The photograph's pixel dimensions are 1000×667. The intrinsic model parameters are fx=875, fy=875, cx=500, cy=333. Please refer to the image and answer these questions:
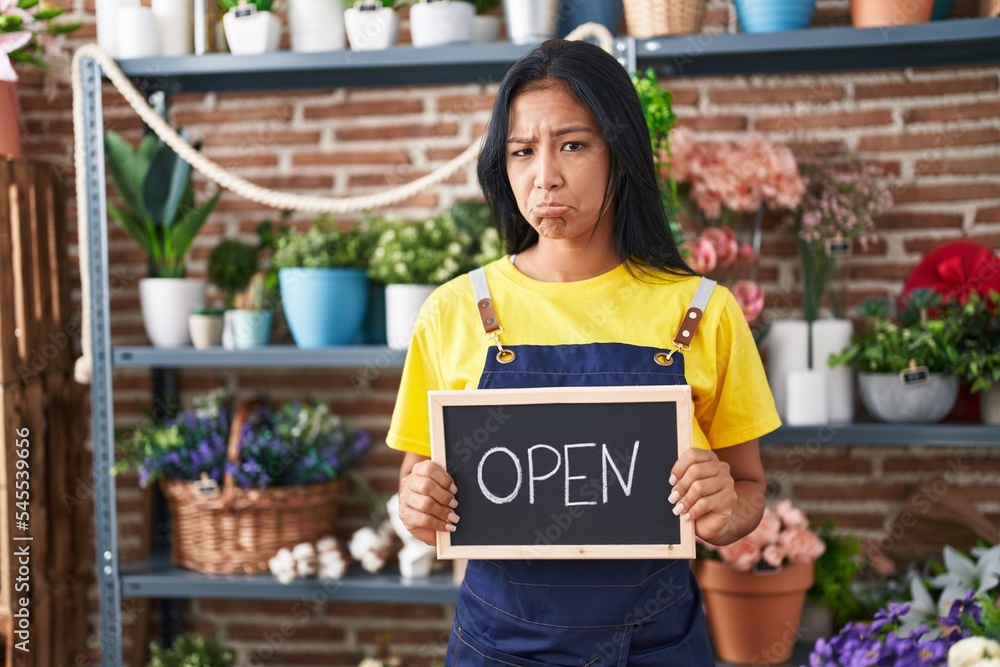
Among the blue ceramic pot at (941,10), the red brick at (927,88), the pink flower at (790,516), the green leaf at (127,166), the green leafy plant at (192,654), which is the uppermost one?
the blue ceramic pot at (941,10)

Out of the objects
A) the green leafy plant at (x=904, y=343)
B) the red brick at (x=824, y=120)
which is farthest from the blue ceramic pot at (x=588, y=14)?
the green leafy plant at (x=904, y=343)

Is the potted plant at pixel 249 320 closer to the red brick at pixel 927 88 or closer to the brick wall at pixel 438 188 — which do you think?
the brick wall at pixel 438 188

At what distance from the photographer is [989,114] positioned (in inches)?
89.4

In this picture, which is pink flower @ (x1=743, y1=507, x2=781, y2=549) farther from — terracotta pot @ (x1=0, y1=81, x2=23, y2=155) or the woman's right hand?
terracotta pot @ (x1=0, y1=81, x2=23, y2=155)

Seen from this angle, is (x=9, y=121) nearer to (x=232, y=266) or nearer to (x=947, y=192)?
(x=232, y=266)

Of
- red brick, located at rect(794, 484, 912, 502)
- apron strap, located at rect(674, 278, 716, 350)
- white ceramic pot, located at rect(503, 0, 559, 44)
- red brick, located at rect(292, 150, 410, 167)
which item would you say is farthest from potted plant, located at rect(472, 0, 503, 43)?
red brick, located at rect(794, 484, 912, 502)

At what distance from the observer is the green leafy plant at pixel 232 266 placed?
2.32m

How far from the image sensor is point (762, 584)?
2025mm

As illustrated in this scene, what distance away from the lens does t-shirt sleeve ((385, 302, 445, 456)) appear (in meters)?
1.36

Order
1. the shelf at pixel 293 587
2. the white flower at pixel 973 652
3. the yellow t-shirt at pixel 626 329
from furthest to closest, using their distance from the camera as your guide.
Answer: the shelf at pixel 293 587 < the white flower at pixel 973 652 < the yellow t-shirt at pixel 626 329

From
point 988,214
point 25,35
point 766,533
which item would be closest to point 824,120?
point 988,214

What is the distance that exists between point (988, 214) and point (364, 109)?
5.63 ft

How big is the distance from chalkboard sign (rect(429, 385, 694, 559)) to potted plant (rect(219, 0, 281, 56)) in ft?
4.42

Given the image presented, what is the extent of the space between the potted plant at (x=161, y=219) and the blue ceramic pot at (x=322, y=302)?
1.02 ft
